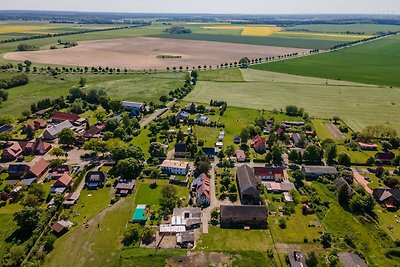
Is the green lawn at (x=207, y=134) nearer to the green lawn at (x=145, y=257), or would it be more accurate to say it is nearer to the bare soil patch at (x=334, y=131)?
the bare soil patch at (x=334, y=131)

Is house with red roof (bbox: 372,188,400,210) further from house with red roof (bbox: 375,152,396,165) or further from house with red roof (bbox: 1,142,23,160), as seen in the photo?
house with red roof (bbox: 1,142,23,160)

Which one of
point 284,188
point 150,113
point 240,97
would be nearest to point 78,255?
point 284,188

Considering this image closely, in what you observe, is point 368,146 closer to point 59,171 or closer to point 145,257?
point 145,257

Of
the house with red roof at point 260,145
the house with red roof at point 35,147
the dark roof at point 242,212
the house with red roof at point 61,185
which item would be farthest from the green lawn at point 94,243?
the house with red roof at point 260,145

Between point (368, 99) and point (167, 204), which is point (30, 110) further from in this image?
point (368, 99)

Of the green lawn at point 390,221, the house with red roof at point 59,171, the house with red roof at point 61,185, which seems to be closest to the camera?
the green lawn at point 390,221

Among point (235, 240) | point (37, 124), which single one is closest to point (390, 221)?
point (235, 240)
